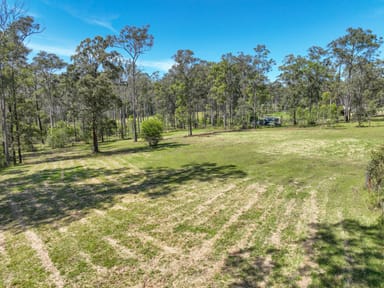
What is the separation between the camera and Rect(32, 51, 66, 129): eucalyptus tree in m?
29.7

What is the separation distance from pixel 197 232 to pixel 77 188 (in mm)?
5196

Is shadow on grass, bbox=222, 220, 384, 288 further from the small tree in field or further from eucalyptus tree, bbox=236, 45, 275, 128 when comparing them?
eucalyptus tree, bbox=236, 45, 275, 128

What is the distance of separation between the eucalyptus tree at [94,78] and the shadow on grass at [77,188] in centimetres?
613

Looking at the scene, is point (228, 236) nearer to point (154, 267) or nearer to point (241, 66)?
point (154, 267)

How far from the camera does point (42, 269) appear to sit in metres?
3.25

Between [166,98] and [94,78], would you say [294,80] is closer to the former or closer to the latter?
[166,98]

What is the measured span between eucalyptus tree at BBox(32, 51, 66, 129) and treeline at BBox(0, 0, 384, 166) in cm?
12

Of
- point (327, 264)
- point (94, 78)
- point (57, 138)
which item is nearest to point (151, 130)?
point (94, 78)

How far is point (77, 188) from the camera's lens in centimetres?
735

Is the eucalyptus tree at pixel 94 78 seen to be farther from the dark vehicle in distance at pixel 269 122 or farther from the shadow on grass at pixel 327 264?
the dark vehicle in distance at pixel 269 122

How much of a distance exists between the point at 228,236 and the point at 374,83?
41670 mm

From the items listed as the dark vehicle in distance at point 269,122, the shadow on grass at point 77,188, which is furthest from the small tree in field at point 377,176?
the dark vehicle in distance at point 269,122

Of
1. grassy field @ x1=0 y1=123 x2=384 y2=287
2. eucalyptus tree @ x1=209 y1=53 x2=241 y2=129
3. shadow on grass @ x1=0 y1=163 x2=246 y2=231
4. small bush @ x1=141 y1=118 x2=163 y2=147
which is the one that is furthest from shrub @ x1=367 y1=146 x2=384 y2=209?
eucalyptus tree @ x1=209 y1=53 x2=241 y2=129

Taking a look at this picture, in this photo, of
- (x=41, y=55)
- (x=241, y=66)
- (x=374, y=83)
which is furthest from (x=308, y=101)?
(x=41, y=55)
